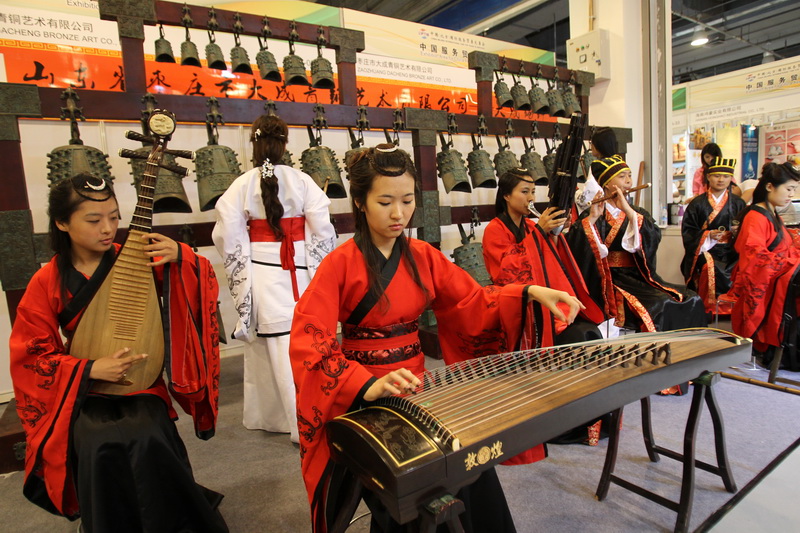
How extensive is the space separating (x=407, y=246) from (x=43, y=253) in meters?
2.01

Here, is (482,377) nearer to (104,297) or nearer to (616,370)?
(616,370)

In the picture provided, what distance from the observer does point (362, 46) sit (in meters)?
3.42

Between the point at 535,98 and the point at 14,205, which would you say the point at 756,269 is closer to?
the point at 535,98

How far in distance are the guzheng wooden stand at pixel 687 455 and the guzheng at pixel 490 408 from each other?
1.12ft

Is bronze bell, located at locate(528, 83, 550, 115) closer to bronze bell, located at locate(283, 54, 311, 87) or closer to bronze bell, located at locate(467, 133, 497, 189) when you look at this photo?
bronze bell, located at locate(467, 133, 497, 189)

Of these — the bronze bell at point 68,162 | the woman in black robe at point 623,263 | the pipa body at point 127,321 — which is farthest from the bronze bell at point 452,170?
the pipa body at point 127,321

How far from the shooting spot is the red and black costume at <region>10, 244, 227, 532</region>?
1.59 meters

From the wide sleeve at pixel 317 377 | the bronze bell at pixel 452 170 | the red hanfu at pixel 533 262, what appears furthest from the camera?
the bronze bell at pixel 452 170

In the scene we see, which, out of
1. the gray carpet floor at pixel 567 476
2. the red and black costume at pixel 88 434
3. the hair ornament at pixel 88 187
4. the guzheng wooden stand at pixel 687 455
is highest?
the hair ornament at pixel 88 187

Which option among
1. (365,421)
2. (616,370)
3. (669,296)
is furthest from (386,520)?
(669,296)

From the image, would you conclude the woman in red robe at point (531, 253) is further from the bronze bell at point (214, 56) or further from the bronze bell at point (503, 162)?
the bronze bell at point (214, 56)

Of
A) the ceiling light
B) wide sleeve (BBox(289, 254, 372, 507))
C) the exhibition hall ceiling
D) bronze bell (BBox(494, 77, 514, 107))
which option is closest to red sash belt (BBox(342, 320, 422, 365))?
wide sleeve (BBox(289, 254, 372, 507))

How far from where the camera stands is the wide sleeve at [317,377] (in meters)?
1.27

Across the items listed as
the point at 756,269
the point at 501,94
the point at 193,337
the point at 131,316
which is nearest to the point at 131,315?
the point at 131,316
